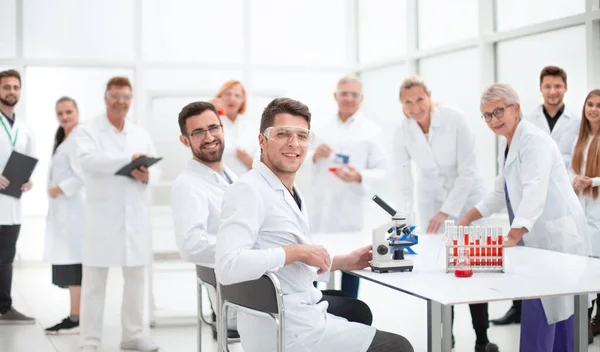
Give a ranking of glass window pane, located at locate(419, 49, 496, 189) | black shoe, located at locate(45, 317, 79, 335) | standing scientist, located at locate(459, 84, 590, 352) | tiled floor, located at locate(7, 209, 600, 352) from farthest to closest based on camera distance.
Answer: glass window pane, located at locate(419, 49, 496, 189)
black shoe, located at locate(45, 317, 79, 335)
tiled floor, located at locate(7, 209, 600, 352)
standing scientist, located at locate(459, 84, 590, 352)

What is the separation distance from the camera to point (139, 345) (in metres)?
4.44

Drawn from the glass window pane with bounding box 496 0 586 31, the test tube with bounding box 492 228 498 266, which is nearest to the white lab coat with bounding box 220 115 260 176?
the glass window pane with bounding box 496 0 586 31

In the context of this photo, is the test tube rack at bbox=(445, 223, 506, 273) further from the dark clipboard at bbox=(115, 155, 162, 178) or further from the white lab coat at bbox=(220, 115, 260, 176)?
the white lab coat at bbox=(220, 115, 260, 176)

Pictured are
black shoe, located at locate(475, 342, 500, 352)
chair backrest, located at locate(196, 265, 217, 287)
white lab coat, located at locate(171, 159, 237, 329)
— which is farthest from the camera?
black shoe, located at locate(475, 342, 500, 352)

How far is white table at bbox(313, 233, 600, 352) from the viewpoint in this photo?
7.70 ft

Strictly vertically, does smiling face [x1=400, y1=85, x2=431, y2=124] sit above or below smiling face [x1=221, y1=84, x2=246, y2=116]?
below

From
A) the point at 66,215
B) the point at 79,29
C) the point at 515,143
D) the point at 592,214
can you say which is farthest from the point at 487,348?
the point at 79,29

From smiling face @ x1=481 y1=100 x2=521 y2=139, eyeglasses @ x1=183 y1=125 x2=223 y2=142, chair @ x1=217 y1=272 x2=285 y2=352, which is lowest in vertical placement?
chair @ x1=217 y1=272 x2=285 y2=352

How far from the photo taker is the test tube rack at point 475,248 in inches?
109

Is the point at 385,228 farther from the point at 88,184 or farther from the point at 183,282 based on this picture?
the point at 183,282

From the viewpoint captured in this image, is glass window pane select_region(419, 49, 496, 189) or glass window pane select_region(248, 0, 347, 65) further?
glass window pane select_region(248, 0, 347, 65)

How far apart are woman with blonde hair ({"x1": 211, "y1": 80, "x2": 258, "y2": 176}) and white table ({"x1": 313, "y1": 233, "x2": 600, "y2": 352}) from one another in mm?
2008

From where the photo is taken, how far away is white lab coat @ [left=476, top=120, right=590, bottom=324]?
330 cm

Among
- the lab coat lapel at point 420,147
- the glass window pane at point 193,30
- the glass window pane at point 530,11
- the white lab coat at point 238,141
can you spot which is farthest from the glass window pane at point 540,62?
the glass window pane at point 193,30
